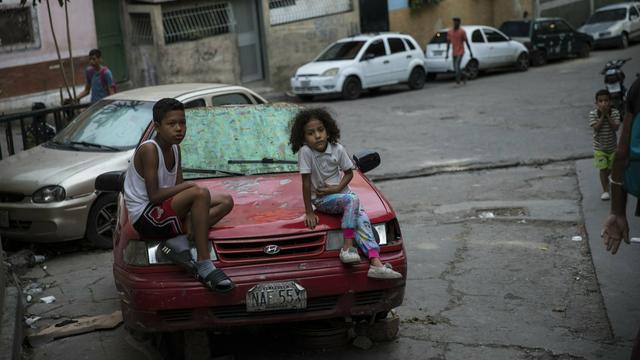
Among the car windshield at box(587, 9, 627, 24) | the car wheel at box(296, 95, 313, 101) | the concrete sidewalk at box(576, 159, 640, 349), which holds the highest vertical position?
the car windshield at box(587, 9, 627, 24)

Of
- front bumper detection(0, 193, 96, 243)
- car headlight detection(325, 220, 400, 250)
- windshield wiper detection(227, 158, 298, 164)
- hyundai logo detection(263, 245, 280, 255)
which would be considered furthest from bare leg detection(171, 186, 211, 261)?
front bumper detection(0, 193, 96, 243)

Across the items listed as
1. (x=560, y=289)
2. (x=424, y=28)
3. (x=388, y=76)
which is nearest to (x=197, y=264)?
(x=560, y=289)

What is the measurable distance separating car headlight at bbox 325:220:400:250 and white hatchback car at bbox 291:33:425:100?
17.2 metres

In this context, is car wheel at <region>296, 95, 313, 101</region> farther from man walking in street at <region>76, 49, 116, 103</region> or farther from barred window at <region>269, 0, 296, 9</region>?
man walking in street at <region>76, 49, 116, 103</region>

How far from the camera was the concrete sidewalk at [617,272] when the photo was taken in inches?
242

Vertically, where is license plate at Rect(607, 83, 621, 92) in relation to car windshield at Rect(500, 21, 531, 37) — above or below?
below

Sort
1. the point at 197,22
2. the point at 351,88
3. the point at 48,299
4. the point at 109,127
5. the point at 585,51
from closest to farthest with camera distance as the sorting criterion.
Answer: the point at 48,299
the point at 109,127
the point at 351,88
the point at 197,22
the point at 585,51

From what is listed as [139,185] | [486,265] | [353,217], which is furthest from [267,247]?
[486,265]

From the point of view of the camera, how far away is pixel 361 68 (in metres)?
23.3

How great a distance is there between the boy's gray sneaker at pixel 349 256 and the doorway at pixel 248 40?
20991 mm

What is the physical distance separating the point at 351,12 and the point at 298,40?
2.36 metres

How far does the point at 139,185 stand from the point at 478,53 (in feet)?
71.5

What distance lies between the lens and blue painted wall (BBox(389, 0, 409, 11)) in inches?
1172

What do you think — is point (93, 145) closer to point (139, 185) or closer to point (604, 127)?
point (139, 185)
